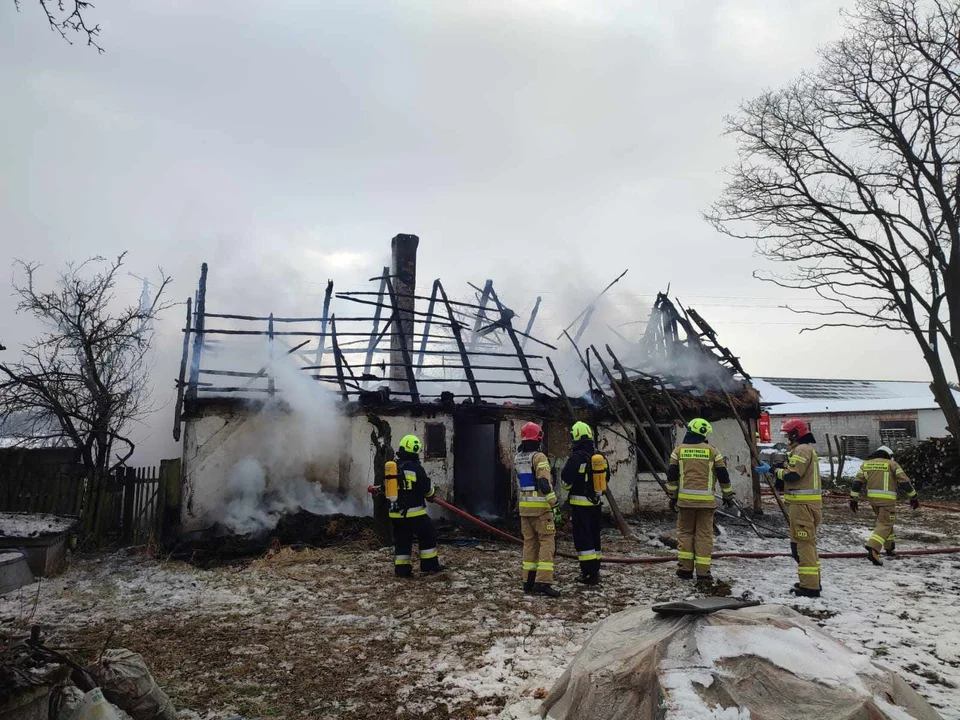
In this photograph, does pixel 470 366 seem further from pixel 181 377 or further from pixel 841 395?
pixel 841 395

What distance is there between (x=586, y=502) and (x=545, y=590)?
1.17 m

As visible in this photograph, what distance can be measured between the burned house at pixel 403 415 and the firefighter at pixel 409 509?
343 centimetres

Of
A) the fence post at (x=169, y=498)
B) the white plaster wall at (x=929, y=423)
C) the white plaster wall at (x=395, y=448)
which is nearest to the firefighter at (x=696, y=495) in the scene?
the white plaster wall at (x=395, y=448)

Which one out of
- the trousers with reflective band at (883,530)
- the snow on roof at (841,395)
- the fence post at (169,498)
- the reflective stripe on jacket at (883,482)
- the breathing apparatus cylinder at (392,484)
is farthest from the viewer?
the snow on roof at (841,395)

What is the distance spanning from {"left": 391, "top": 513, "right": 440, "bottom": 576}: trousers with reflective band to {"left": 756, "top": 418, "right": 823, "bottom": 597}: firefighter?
14.2 ft

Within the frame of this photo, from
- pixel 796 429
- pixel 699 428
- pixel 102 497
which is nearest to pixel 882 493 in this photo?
pixel 796 429

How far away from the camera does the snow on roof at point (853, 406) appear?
33719 millimetres

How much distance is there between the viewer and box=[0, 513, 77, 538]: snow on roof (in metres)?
8.41

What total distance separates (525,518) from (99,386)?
8.35 meters

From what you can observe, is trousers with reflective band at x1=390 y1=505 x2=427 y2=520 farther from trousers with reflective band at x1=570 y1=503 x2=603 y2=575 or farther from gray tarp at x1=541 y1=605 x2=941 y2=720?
gray tarp at x1=541 y1=605 x2=941 y2=720

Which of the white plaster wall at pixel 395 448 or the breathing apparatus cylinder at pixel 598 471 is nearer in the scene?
the breathing apparatus cylinder at pixel 598 471

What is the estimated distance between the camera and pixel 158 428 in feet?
43.1

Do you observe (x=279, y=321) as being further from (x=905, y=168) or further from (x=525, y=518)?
(x=905, y=168)

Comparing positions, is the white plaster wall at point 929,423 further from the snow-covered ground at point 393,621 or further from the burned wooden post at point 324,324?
the burned wooden post at point 324,324
